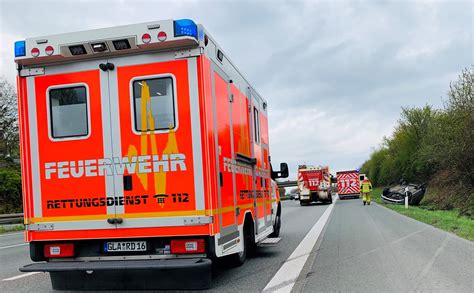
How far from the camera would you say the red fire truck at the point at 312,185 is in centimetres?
3419

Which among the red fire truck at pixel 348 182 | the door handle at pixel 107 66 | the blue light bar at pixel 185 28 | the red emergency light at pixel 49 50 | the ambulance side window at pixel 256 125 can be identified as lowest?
the red fire truck at pixel 348 182

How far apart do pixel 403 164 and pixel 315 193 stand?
2400 centimetres

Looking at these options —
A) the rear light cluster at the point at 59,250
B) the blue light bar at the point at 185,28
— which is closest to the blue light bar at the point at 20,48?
the blue light bar at the point at 185,28

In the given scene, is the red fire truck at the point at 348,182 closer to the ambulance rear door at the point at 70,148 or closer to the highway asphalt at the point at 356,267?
the highway asphalt at the point at 356,267

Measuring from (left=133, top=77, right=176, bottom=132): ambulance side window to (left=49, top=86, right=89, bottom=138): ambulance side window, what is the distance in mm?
689

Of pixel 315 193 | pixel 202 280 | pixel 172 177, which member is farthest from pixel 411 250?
pixel 315 193

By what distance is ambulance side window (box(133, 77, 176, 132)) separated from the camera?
5.87 m

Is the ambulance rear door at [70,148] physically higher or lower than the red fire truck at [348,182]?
higher

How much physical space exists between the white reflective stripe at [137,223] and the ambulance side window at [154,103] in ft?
3.62

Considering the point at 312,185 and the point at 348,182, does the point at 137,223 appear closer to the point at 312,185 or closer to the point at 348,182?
the point at 312,185

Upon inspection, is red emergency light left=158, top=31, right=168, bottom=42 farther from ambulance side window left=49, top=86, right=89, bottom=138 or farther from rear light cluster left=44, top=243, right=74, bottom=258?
rear light cluster left=44, top=243, right=74, bottom=258

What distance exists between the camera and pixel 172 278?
603 centimetres

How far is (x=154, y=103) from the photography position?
5.92m

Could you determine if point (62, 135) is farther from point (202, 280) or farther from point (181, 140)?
point (202, 280)
